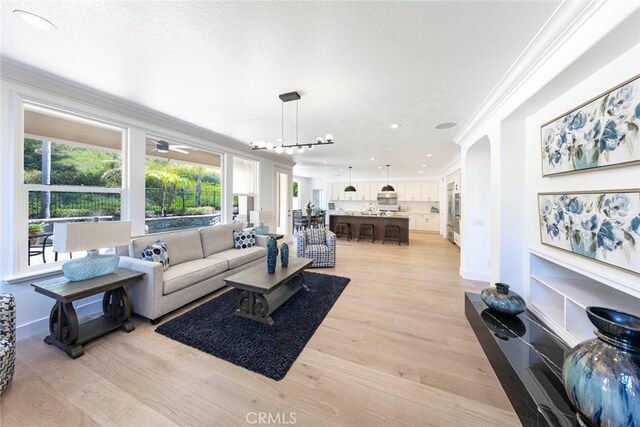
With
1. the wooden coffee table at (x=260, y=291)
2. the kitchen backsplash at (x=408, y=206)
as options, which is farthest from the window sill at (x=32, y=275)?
the kitchen backsplash at (x=408, y=206)

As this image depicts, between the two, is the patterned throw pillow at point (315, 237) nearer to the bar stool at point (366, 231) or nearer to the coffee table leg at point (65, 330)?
the bar stool at point (366, 231)

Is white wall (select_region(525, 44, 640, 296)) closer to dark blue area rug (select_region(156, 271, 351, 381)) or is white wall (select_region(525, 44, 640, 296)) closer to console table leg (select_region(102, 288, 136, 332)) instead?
dark blue area rug (select_region(156, 271, 351, 381))

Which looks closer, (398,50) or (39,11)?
(39,11)

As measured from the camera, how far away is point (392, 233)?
24.7 ft

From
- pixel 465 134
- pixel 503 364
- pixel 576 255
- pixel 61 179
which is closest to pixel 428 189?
pixel 465 134

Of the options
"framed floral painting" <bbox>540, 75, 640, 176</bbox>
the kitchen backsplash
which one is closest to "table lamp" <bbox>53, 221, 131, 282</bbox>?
"framed floral painting" <bbox>540, 75, 640, 176</bbox>

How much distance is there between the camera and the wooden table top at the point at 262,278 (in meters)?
2.44

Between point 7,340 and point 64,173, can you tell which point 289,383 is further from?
point 64,173

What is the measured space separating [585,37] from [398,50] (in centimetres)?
121

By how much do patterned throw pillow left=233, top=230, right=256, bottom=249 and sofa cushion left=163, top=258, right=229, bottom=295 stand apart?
0.80m

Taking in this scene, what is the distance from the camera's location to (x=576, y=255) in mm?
1878

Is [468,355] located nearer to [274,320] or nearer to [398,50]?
[274,320]

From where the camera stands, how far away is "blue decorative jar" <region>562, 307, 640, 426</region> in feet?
3.21

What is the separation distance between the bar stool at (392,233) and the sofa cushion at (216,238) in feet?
16.6
